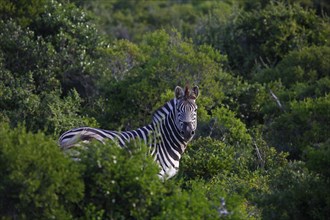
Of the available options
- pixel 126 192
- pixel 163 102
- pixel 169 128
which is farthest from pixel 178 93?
pixel 163 102

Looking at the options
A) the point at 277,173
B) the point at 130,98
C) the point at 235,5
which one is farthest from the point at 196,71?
the point at 235,5

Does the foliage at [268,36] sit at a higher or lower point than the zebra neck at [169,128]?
lower

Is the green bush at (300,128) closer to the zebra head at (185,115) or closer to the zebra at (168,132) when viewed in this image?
the zebra at (168,132)

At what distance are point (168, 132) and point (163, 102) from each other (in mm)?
3916

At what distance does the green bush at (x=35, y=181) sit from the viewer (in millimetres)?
9352

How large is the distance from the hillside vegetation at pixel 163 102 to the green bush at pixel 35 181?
1 cm

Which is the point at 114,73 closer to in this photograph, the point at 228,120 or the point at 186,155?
the point at 228,120

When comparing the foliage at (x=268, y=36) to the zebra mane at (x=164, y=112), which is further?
the foliage at (x=268, y=36)

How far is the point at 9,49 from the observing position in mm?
18109

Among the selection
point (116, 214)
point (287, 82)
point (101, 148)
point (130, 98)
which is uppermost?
Result: point (101, 148)

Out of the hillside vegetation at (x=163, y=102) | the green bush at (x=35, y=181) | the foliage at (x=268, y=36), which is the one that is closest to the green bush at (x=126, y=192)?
the hillside vegetation at (x=163, y=102)

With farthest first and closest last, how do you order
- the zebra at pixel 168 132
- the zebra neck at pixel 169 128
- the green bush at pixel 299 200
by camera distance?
the zebra neck at pixel 169 128, the zebra at pixel 168 132, the green bush at pixel 299 200

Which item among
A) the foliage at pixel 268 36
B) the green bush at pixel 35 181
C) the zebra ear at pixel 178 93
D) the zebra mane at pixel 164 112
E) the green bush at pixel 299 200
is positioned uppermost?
the green bush at pixel 35 181

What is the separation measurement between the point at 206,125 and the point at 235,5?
417 inches
